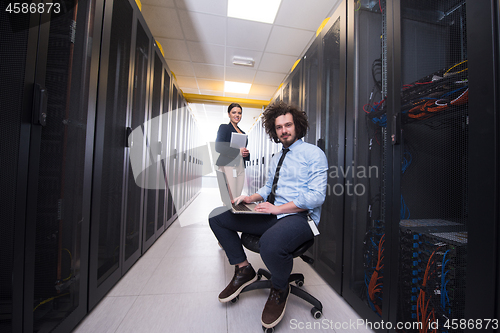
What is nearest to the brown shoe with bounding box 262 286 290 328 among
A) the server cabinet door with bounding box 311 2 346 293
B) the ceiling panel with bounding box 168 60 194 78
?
the server cabinet door with bounding box 311 2 346 293

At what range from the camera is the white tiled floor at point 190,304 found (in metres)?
1.04

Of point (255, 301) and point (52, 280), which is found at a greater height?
point (52, 280)

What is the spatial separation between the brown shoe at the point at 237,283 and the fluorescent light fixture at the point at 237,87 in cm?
396

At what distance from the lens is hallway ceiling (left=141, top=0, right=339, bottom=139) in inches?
95.3

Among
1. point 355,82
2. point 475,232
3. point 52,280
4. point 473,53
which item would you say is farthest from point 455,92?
point 52,280

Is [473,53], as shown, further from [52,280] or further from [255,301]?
[52,280]

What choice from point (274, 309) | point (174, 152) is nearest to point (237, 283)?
point (274, 309)

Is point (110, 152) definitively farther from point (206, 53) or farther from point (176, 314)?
A: point (206, 53)

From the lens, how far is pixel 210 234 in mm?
2580

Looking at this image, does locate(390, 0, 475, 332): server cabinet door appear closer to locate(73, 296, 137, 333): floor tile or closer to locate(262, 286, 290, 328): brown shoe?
locate(262, 286, 290, 328): brown shoe

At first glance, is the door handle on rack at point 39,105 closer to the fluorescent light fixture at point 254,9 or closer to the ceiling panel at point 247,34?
the fluorescent light fixture at point 254,9

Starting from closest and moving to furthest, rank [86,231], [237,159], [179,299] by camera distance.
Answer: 1. [86,231]
2. [179,299]
3. [237,159]

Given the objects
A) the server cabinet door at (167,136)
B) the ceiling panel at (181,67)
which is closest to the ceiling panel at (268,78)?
the ceiling panel at (181,67)

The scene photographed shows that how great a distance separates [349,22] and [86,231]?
1.95m
